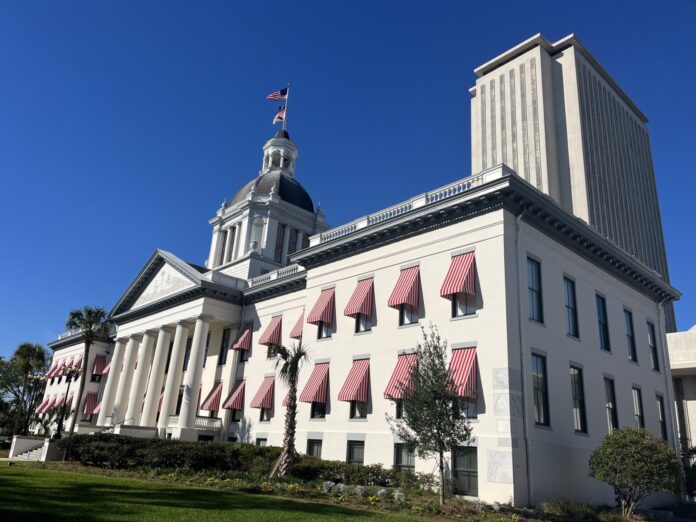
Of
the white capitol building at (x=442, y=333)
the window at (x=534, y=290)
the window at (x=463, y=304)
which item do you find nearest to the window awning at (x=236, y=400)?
the white capitol building at (x=442, y=333)

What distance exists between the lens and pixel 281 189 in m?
55.3

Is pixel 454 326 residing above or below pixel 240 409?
above

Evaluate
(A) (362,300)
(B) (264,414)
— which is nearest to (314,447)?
(B) (264,414)

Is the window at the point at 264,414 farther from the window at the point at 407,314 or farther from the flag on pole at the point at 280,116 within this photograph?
the flag on pole at the point at 280,116

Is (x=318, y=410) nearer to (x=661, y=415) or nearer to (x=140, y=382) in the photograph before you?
(x=661, y=415)

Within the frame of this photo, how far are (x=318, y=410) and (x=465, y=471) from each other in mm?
9954

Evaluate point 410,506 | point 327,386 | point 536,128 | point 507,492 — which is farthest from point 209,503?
point 536,128

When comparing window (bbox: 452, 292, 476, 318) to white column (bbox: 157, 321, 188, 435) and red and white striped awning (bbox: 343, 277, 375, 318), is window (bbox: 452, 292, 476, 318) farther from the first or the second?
white column (bbox: 157, 321, 188, 435)

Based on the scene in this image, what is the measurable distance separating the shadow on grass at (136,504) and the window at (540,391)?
9.58 meters

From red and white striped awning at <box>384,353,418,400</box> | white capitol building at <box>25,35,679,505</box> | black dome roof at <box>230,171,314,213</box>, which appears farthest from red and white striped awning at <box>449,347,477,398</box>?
black dome roof at <box>230,171,314,213</box>

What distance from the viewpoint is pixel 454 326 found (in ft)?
77.9

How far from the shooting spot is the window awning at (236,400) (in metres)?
36.5

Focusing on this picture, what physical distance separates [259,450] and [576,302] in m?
17.1

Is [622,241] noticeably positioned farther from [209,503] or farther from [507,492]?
[209,503]
